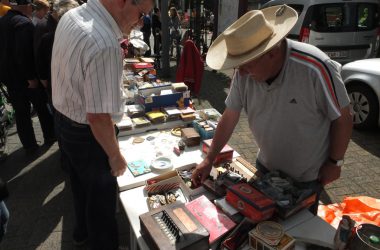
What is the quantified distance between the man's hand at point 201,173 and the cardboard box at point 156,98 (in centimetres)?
129

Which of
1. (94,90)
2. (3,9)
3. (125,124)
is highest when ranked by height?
(3,9)

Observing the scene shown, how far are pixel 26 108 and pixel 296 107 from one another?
3717 millimetres

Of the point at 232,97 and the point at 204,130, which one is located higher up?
the point at 232,97

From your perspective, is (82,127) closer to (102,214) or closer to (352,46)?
(102,214)

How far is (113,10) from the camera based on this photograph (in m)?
1.62

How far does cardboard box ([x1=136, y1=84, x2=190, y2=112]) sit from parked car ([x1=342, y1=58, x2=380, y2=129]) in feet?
10.1

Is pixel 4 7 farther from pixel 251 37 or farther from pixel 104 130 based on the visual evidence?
pixel 251 37

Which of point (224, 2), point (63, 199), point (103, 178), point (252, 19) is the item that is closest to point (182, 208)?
point (103, 178)

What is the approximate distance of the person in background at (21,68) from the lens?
373 centimetres

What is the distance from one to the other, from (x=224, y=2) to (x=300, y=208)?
279 inches

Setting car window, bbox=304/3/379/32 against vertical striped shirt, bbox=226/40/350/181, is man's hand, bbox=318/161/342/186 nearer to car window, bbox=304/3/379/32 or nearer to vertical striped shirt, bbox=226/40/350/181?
vertical striped shirt, bbox=226/40/350/181

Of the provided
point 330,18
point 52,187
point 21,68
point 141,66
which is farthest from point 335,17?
point 52,187

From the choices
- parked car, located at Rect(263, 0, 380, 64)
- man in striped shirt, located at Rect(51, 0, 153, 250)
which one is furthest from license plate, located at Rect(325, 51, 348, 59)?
man in striped shirt, located at Rect(51, 0, 153, 250)

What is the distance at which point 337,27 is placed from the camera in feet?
19.7
